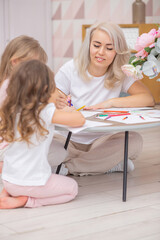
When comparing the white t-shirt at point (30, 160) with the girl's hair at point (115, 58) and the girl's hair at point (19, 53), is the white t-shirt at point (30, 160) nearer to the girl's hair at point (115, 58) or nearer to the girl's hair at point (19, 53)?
the girl's hair at point (19, 53)

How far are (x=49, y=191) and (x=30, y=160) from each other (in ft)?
0.64

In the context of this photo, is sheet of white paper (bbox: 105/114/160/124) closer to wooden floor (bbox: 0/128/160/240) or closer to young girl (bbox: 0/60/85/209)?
young girl (bbox: 0/60/85/209)

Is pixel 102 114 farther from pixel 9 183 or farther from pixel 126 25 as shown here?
pixel 126 25

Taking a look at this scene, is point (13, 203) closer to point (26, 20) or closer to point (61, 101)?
point (61, 101)

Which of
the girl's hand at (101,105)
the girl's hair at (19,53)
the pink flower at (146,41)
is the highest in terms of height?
the pink flower at (146,41)

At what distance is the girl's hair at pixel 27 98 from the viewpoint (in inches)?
79.9

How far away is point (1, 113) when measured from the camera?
6.88 ft

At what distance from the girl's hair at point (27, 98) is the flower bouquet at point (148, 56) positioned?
1.82 feet

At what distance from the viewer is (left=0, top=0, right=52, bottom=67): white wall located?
6.30 metres

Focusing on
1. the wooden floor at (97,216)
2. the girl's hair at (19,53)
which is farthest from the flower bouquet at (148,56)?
the wooden floor at (97,216)

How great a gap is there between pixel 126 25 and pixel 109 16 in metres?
0.71

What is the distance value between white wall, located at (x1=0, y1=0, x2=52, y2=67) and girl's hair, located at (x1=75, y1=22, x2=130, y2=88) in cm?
367

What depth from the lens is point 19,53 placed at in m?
2.51

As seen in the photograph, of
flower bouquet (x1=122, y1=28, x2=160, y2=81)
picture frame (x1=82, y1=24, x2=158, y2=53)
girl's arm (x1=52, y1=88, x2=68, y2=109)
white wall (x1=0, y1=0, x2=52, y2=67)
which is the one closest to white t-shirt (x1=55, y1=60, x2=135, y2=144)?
girl's arm (x1=52, y1=88, x2=68, y2=109)
